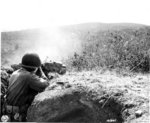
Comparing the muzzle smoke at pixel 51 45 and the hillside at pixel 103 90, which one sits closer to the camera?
the hillside at pixel 103 90

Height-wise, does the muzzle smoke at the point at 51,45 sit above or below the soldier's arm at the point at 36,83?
below

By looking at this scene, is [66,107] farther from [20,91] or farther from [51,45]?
[51,45]

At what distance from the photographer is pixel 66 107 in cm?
542

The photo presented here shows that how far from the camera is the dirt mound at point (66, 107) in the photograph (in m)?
5.29

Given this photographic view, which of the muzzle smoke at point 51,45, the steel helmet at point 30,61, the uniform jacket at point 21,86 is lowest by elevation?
the muzzle smoke at point 51,45

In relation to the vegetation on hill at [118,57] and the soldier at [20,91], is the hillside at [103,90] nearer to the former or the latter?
the vegetation on hill at [118,57]

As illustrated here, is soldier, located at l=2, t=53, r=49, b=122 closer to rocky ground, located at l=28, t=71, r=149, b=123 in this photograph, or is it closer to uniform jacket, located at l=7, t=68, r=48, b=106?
uniform jacket, located at l=7, t=68, r=48, b=106

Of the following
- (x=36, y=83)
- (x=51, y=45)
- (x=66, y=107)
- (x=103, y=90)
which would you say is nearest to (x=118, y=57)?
(x=103, y=90)

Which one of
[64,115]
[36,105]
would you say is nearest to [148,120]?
[64,115]

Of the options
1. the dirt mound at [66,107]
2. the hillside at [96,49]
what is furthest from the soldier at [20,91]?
the hillside at [96,49]

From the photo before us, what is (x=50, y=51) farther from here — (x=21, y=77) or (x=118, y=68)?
(x=21, y=77)

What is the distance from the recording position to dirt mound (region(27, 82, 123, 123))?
208 inches

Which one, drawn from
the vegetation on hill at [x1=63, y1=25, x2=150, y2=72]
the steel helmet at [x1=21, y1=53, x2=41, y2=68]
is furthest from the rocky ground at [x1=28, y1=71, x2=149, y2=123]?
the vegetation on hill at [x1=63, y1=25, x2=150, y2=72]

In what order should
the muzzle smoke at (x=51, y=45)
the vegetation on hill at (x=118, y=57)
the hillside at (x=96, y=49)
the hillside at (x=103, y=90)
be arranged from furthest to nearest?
the muzzle smoke at (x=51, y=45) → the hillside at (x=96, y=49) → the vegetation on hill at (x=118, y=57) → the hillside at (x=103, y=90)
